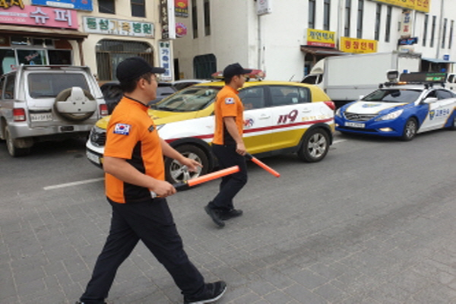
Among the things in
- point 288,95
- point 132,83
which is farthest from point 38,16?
point 132,83

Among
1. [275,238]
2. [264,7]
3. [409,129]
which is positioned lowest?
[275,238]

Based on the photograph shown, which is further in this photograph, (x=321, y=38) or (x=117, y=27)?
(x=321, y=38)

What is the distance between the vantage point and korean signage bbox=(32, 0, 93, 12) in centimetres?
1349

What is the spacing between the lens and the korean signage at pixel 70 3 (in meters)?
13.5

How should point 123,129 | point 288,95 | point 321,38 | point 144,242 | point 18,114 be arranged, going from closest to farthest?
point 123,129
point 144,242
point 288,95
point 18,114
point 321,38

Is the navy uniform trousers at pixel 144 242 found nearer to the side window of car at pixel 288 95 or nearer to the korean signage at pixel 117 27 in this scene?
the side window of car at pixel 288 95

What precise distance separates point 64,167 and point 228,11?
51.5 feet

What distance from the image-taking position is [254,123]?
605cm

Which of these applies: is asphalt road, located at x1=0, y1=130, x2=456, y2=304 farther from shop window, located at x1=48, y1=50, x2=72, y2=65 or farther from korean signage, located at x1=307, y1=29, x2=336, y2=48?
korean signage, located at x1=307, y1=29, x2=336, y2=48

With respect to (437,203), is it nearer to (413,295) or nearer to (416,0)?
(413,295)

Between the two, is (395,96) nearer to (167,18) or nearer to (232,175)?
(232,175)

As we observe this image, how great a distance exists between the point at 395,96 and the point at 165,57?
11.0 meters

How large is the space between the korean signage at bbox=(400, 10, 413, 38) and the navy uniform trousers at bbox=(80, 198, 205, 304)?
31.0m

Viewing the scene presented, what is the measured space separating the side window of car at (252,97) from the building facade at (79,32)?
34.1 ft
